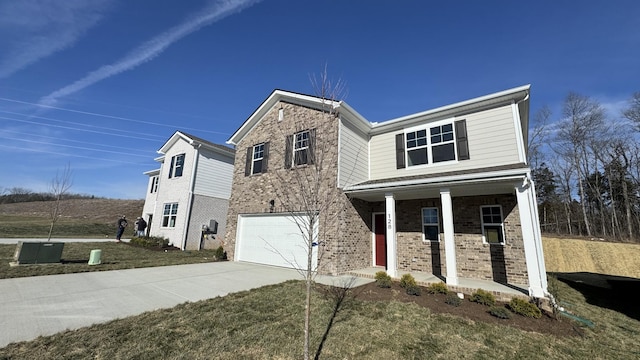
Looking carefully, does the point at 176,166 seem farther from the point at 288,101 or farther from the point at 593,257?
the point at 593,257

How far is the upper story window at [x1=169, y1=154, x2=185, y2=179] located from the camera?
18516mm

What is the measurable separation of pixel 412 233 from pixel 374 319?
5.68 m

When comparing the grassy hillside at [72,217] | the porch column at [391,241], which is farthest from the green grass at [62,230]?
the porch column at [391,241]

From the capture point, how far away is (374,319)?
523cm

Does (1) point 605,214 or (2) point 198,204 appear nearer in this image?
(2) point 198,204

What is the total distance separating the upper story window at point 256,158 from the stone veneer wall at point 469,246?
6.87m

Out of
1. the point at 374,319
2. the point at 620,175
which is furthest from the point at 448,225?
the point at 620,175

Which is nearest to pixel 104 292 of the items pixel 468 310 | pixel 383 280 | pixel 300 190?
pixel 300 190

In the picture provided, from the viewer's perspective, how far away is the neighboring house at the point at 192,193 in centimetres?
1686

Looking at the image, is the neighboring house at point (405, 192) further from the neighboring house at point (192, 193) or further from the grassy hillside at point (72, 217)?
the grassy hillside at point (72, 217)

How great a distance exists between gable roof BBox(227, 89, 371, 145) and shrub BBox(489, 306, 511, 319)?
743cm

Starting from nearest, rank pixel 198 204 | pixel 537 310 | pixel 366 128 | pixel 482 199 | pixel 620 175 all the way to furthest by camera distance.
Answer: pixel 537 310 < pixel 482 199 < pixel 366 128 < pixel 198 204 < pixel 620 175

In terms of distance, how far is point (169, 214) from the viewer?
58.9ft

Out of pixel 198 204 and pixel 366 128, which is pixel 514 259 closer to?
pixel 366 128
